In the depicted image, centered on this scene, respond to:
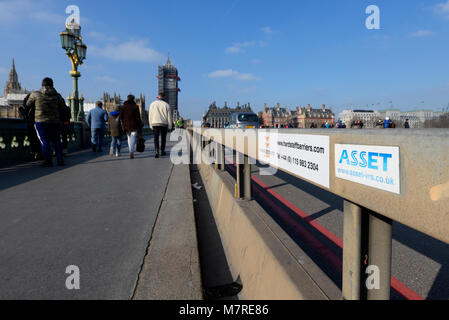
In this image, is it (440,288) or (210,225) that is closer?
(440,288)

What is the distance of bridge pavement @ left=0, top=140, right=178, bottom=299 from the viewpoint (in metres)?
2.04

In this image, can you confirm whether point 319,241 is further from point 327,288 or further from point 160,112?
point 160,112

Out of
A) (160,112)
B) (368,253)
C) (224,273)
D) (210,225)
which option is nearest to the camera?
(368,253)

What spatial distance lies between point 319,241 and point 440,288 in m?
1.27

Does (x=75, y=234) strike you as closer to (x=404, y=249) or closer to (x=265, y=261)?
(x=265, y=261)

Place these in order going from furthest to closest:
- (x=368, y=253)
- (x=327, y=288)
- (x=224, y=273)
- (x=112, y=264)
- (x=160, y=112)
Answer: (x=160, y=112) → (x=224, y=273) → (x=112, y=264) → (x=327, y=288) → (x=368, y=253)

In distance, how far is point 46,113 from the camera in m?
7.55

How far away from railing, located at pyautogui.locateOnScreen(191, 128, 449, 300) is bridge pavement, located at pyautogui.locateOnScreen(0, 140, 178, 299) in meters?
1.36

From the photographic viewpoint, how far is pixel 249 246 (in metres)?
2.42

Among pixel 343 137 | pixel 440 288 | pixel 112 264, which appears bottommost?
pixel 440 288

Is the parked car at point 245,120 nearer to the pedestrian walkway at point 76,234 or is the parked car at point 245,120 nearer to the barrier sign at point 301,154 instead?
the pedestrian walkway at point 76,234

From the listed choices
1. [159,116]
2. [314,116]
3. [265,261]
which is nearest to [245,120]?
[159,116]
